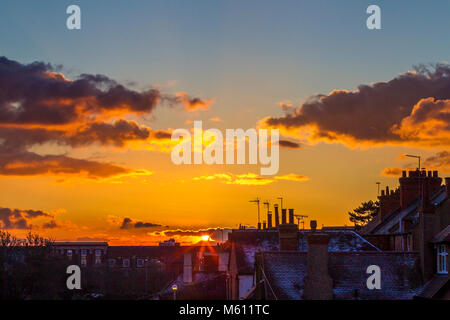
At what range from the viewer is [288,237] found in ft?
185

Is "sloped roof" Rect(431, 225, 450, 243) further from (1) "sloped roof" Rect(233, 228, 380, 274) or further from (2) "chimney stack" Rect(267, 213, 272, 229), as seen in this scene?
(2) "chimney stack" Rect(267, 213, 272, 229)

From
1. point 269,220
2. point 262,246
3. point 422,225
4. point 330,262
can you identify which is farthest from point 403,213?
point 269,220

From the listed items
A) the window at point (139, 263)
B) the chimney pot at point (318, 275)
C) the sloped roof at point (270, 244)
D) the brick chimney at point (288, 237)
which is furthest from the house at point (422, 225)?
the window at point (139, 263)

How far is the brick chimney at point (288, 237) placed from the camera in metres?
56.3

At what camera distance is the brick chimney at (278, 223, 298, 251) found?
2218 inches

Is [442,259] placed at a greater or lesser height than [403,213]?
lesser

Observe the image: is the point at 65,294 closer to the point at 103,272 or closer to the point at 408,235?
the point at 408,235

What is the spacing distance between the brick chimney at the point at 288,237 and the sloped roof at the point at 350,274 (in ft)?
23.4

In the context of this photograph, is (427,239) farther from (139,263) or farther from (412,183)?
(139,263)

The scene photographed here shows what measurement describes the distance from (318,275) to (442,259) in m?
8.88
